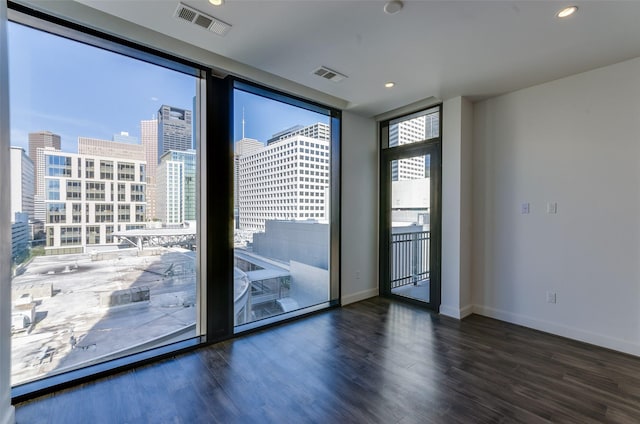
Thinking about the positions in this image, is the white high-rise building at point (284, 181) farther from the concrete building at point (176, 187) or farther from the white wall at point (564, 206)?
→ the white wall at point (564, 206)

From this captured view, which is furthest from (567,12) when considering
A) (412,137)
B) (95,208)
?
(95,208)

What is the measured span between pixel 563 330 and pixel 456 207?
5.52ft

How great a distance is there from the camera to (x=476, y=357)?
259 cm

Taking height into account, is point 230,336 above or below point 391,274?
below

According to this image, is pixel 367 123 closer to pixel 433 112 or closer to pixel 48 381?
pixel 433 112

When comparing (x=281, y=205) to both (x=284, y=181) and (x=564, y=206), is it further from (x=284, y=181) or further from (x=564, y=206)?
(x=564, y=206)

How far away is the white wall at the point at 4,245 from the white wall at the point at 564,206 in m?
4.46

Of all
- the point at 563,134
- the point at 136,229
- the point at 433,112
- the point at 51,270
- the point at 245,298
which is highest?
the point at 433,112

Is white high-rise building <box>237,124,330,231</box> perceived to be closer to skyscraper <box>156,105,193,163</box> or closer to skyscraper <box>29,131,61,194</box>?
skyscraper <box>156,105,193,163</box>

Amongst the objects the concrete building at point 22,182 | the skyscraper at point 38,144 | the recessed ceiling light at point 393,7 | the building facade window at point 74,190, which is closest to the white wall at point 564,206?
the recessed ceiling light at point 393,7

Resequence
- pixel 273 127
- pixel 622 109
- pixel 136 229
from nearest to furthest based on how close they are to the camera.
→ pixel 136 229 → pixel 622 109 → pixel 273 127

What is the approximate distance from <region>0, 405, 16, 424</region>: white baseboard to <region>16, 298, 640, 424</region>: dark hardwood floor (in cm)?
7

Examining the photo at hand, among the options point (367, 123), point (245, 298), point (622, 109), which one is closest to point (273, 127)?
point (367, 123)

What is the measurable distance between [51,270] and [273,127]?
8.11 feet
